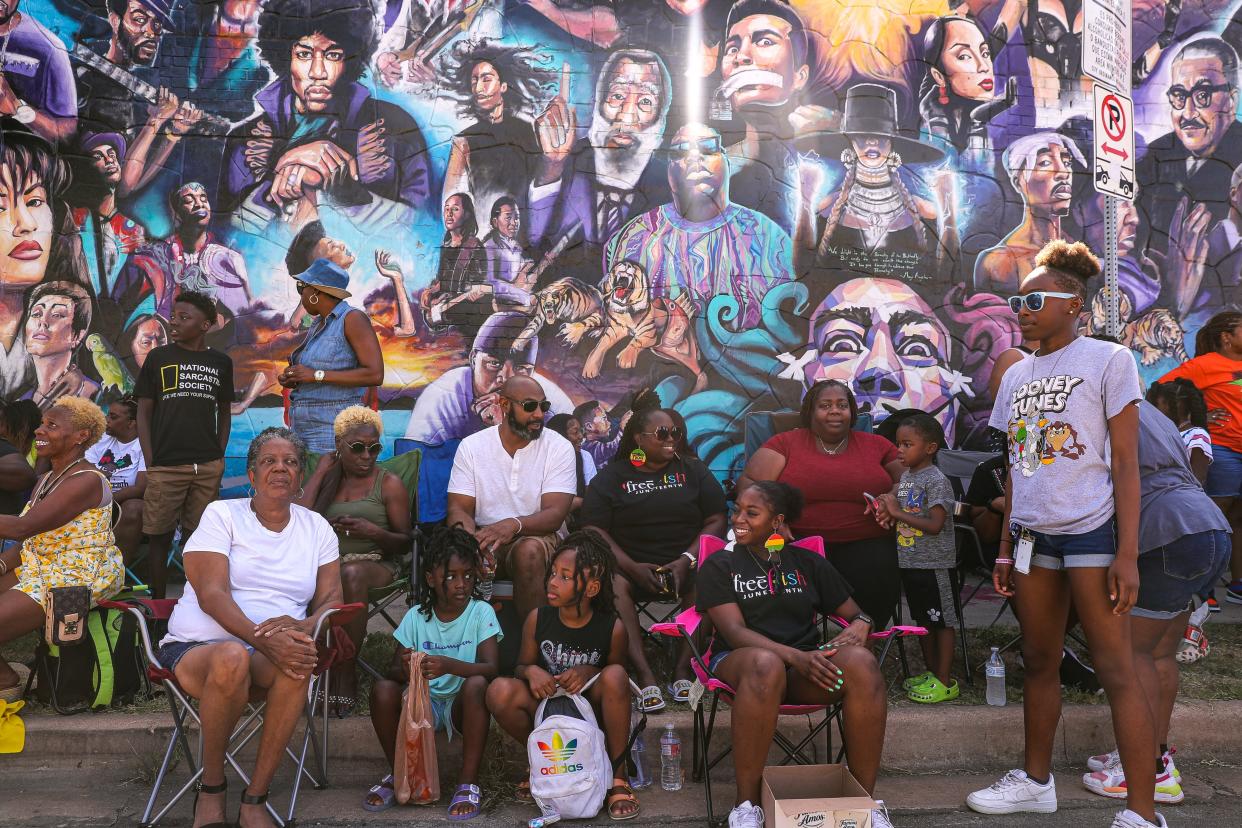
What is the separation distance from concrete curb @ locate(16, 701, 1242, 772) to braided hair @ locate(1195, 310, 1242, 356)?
2490 millimetres

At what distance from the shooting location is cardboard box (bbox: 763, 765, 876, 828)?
338 cm

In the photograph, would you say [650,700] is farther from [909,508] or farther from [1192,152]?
[1192,152]

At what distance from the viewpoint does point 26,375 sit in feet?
22.0

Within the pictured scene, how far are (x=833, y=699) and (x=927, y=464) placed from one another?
5.11ft

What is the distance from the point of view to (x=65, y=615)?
4.39 meters

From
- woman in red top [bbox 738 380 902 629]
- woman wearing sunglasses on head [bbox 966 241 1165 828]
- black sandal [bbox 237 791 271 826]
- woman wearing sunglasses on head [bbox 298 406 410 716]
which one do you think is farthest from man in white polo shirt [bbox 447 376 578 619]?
woman wearing sunglasses on head [bbox 966 241 1165 828]

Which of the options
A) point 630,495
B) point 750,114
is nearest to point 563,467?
point 630,495

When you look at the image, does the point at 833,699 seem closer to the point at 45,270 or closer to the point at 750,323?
the point at 750,323

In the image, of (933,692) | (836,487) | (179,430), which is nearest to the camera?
(933,692)

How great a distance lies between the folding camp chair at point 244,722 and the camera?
372 cm

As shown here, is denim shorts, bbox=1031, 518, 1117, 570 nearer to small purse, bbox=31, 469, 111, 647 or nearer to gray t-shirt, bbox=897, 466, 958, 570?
gray t-shirt, bbox=897, 466, 958, 570

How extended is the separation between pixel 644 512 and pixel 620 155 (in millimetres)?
2980

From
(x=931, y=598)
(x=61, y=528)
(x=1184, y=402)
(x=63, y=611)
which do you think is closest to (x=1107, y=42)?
(x=1184, y=402)

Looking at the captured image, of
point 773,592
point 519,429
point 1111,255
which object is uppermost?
point 1111,255
